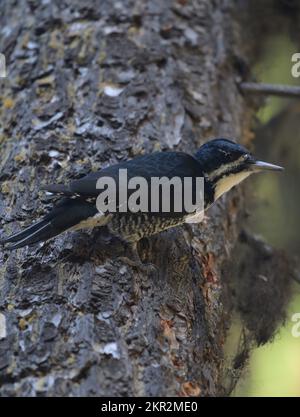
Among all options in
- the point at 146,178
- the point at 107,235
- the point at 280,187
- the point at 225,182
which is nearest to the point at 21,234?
the point at 107,235

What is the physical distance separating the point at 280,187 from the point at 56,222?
8.25 ft

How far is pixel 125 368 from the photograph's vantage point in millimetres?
2502

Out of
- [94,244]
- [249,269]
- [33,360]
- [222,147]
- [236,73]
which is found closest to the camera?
[33,360]

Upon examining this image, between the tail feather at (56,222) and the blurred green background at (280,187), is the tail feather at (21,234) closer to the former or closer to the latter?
the tail feather at (56,222)

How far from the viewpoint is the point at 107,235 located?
3219 mm

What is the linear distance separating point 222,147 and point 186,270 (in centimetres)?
71

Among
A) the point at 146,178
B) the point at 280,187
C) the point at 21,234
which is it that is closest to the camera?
the point at 21,234

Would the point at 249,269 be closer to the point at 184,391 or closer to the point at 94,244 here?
the point at 94,244

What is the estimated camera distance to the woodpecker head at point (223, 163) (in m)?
3.49

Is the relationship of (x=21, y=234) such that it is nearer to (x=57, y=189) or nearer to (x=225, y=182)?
(x=57, y=189)

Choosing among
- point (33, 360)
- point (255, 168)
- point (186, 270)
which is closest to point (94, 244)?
point (186, 270)

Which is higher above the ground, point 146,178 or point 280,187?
point 146,178

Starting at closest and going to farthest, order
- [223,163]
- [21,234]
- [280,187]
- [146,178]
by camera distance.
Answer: [21,234] → [146,178] → [223,163] → [280,187]
